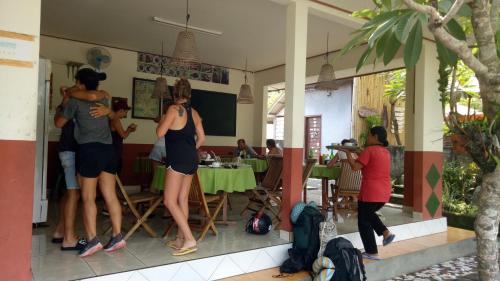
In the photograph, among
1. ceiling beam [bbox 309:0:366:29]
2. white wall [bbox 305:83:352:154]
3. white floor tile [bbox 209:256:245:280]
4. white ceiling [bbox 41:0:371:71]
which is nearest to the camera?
white floor tile [bbox 209:256:245:280]

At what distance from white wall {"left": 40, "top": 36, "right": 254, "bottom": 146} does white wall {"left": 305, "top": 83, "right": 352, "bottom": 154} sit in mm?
5630

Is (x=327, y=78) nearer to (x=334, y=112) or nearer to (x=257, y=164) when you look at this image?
(x=257, y=164)

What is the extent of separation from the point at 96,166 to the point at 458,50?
2979mm

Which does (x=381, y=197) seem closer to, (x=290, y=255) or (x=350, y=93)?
(x=290, y=255)

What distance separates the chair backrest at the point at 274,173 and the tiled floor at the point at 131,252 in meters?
0.67

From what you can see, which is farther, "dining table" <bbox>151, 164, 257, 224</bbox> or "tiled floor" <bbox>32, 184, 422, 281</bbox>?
"dining table" <bbox>151, 164, 257, 224</bbox>

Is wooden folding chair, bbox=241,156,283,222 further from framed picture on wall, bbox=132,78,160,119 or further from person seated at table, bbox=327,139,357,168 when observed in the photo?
framed picture on wall, bbox=132,78,160,119

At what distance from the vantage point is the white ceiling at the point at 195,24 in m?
5.26

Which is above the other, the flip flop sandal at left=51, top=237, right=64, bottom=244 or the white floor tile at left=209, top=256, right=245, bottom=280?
the flip flop sandal at left=51, top=237, right=64, bottom=244

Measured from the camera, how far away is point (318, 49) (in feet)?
24.4

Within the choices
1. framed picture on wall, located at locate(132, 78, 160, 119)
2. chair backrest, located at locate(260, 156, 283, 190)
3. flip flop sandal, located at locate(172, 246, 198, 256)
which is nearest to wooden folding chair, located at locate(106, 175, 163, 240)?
flip flop sandal, located at locate(172, 246, 198, 256)

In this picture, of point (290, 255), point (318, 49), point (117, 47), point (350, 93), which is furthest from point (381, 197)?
point (350, 93)

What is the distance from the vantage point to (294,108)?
14.0ft

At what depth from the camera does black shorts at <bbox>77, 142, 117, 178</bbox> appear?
3.26 meters
